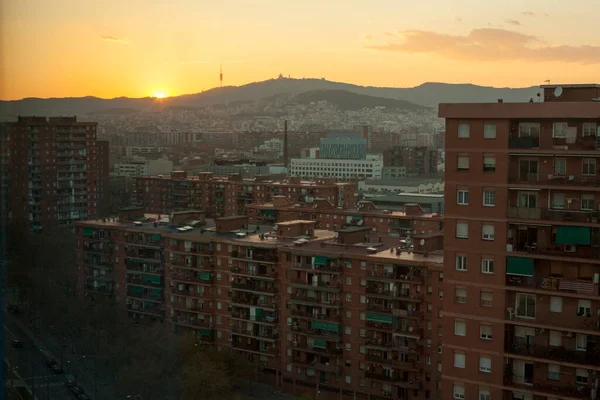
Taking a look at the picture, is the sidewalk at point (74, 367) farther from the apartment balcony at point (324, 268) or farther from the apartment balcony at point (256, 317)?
the apartment balcony at point (324, 268)

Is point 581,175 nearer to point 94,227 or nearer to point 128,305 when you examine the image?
point 128,305

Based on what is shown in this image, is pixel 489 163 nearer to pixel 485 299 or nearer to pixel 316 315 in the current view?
pixel 485 299

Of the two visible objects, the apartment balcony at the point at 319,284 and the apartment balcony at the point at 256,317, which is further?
the apartment balcony at the point at 256,317

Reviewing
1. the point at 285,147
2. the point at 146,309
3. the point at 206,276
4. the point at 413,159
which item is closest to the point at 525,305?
the point at 206,276

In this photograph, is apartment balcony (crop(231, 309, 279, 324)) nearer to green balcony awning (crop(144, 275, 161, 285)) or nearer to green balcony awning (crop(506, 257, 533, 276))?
green balcony awning (crop(144, 275, 161, 285))

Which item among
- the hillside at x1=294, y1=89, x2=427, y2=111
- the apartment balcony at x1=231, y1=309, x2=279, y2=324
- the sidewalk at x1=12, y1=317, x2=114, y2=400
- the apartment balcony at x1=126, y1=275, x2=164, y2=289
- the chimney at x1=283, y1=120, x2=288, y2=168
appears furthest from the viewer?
the hillside at x1=294, y1=89, x2=427, y2=111

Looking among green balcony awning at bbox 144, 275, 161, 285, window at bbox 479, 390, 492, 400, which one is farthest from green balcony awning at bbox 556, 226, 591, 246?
green balcony awning at bbox 144, 275, 161, 285

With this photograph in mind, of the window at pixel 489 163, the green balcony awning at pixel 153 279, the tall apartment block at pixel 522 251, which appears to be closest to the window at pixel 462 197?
the tall apartment block at pixel 522 251

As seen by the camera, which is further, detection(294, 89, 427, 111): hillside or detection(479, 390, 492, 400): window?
detection(294, 89, 427, 111): hillside
